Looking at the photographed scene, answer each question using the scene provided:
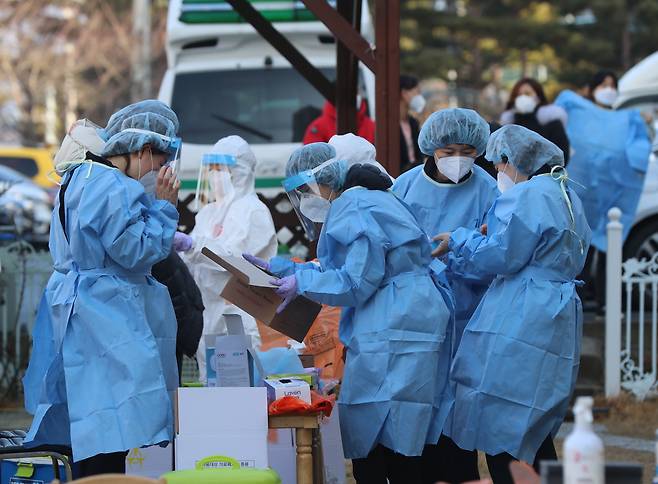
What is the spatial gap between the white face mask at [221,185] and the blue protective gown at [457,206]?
1.84 m

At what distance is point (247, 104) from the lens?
11.4m

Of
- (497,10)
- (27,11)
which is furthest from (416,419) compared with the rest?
(27,11)

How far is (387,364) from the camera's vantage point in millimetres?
5363

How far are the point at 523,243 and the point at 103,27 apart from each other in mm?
30307

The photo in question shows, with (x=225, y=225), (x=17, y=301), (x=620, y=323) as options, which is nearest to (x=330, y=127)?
(x=225, y=225)

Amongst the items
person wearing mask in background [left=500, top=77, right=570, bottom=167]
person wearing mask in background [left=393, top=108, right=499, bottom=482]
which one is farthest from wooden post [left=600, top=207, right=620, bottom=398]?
person wearing mask in background [left=393, top=108, right=499, bottom=482]

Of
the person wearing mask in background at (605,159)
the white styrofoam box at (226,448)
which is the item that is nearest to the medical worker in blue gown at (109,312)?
the white styrofoam box at (226,448)

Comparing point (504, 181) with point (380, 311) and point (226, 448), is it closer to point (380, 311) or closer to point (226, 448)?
point (380, 311)

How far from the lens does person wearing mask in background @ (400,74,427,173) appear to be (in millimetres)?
9880

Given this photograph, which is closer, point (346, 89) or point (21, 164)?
point (346, 89)

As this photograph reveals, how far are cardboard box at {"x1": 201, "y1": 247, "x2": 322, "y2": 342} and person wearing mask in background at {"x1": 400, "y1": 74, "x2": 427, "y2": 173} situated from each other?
12.9 feet

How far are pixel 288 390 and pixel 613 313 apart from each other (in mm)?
Result: 4389

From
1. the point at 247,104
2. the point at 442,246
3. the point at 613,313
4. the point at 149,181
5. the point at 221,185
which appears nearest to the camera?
the point at 149,181

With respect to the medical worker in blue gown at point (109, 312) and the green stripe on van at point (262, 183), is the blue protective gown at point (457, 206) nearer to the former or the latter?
the medical worker in blue gown at point (109, 312)
